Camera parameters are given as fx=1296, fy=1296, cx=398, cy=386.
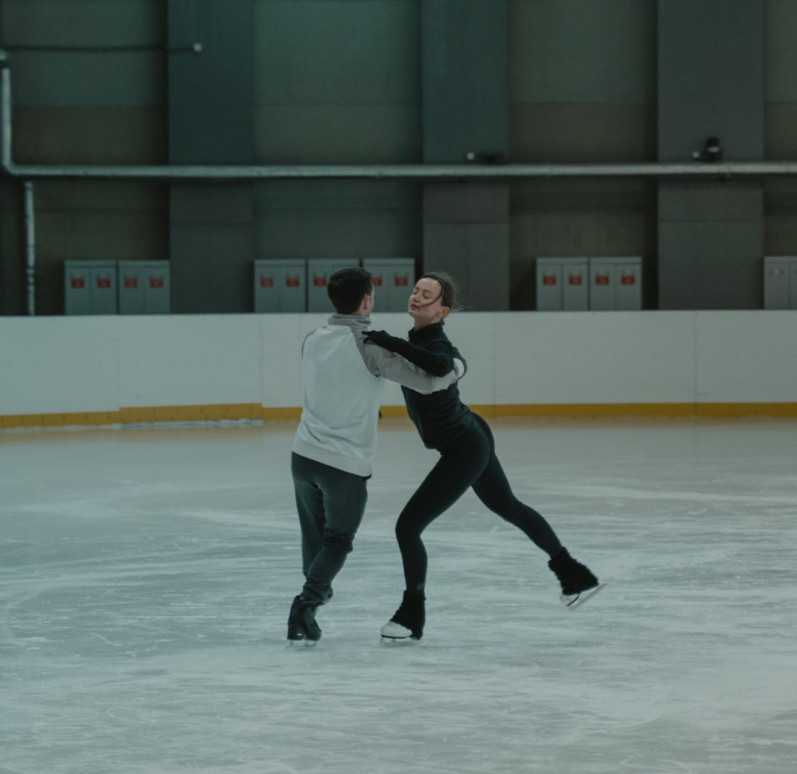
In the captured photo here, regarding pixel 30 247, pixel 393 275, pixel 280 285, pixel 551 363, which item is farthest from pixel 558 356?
pixel 30 247

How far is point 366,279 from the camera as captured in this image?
4.52 m

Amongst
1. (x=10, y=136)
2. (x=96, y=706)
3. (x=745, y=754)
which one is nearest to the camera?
(x=745, y=754)

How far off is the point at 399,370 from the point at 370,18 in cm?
1608

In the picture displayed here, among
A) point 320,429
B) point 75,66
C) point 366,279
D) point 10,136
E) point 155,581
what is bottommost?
point 155,581

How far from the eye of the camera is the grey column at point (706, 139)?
1903 centimetres

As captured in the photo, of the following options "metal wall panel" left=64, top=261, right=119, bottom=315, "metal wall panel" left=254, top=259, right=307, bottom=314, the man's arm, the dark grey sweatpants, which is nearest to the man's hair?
the man's arm

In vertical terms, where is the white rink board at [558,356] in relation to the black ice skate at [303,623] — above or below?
above

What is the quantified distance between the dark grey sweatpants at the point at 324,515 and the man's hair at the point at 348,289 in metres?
0.55

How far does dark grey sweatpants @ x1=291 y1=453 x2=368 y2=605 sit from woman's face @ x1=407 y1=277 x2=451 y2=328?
2.01 ft

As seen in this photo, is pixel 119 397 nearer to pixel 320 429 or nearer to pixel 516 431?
pixel 516 431

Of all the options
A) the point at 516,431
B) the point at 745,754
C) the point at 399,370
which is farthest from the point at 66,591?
the point at 516,431

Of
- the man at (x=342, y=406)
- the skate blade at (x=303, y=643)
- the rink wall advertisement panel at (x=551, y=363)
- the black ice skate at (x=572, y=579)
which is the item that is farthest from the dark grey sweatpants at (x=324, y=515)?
the rink wall advertisement panel at (x=551, y=363)

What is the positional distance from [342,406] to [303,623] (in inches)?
32.9

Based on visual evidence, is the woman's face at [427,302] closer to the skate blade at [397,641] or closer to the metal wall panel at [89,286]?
the skate blade at [397,641]
